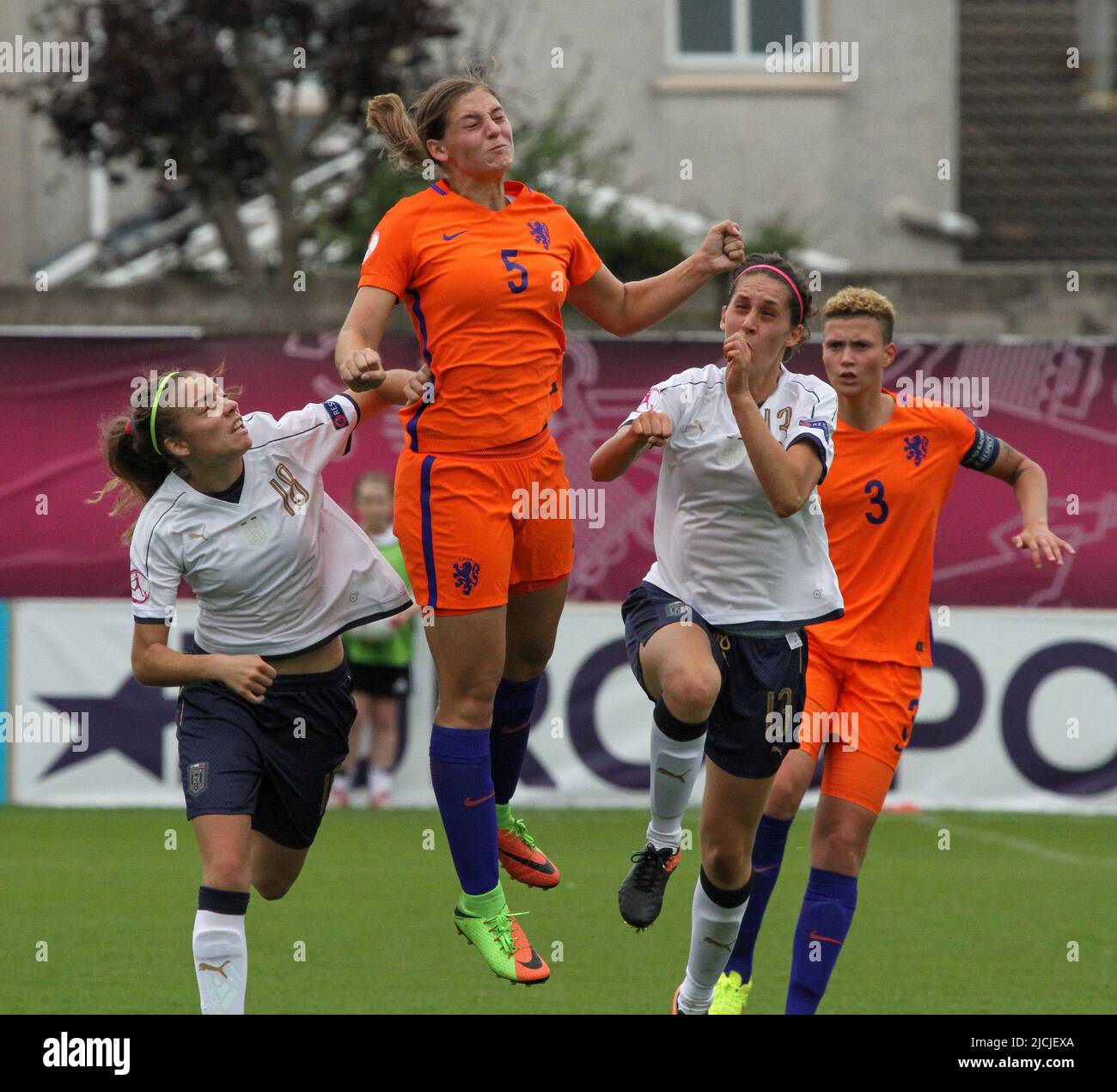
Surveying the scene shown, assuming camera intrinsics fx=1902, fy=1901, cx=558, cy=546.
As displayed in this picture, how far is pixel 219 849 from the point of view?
5449mm

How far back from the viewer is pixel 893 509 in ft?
22.1

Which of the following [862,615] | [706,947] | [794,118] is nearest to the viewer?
[706,947]

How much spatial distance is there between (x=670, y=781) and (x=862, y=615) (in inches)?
42.5

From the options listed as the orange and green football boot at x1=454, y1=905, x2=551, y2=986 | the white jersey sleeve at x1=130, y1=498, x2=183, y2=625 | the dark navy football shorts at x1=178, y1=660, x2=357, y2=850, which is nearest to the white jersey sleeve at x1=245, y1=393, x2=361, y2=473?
the white jersey sleeve at x1=130, y1=498, x2=183, y2=625

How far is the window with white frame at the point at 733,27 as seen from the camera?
17.6 metres

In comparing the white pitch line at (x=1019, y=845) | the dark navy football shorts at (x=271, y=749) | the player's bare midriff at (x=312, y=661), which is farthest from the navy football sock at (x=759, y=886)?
the white pitch line at (x=1019, y=845)

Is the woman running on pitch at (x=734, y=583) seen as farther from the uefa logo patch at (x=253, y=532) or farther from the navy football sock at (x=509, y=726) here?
the uefa logo patch at (x=253, y=532)

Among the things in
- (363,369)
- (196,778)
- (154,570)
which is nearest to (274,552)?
(154,570)

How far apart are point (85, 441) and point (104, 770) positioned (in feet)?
6.67

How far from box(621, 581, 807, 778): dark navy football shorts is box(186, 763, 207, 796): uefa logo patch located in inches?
52.5

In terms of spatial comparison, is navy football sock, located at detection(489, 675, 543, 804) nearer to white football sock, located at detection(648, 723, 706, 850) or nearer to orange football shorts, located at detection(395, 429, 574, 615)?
white football sock, located at detection(648, 723, 706, 850)

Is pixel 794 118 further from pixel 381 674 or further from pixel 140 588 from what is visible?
pixel 140 588

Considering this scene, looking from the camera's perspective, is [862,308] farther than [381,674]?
No

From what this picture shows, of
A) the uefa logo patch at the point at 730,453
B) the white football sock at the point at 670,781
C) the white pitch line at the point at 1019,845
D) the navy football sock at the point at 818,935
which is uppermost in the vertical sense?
the uefa logo patch at the point at 730,453
